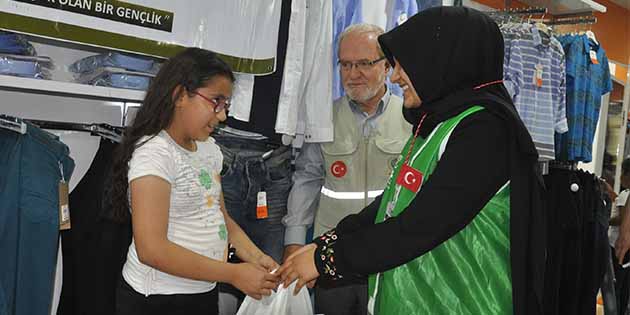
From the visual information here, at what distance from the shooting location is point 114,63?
2.28 m

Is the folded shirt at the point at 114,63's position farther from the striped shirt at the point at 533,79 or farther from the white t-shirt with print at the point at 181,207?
the striped shirt at the point at 533,79

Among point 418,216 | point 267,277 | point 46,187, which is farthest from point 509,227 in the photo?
point 46,187

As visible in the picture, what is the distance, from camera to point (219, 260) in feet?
6.02

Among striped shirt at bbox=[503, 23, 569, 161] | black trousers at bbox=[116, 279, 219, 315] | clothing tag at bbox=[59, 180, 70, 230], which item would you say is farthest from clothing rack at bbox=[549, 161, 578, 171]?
clothing tag at bbox=[59, 180, 70, 230]

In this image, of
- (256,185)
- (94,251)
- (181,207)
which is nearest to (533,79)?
(256,185)

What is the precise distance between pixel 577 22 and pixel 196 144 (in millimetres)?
3254

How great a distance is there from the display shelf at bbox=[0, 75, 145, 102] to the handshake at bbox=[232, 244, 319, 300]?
852mm

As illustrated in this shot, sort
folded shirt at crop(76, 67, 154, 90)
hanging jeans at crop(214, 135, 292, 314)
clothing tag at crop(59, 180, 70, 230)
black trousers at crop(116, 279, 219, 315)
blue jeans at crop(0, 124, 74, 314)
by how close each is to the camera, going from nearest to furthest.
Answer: black trousers at crop(116, 279, 219, 315) < blue jeans at crop(0, 124, 74, 314) < clothing tag at crop(59, 180, 70, 230) < folded shirt at crop(76, 67, 154, 90) < hanging jeans at crop(214, 135, 292, 314)

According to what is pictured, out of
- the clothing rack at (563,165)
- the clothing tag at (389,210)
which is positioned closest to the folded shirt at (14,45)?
the clothing tag at (389,210)

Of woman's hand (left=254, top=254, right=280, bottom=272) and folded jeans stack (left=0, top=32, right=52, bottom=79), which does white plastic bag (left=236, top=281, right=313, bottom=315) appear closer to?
woman's hand (left=254, top=254, right=280, bottom=272)

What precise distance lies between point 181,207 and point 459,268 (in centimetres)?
81

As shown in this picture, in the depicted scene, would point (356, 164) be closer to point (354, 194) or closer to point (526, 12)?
point (354, 194)

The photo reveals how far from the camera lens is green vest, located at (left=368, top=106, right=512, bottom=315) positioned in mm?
1433

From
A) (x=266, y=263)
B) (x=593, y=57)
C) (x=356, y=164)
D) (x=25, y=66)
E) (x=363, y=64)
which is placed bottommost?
(x=266, y=263)
